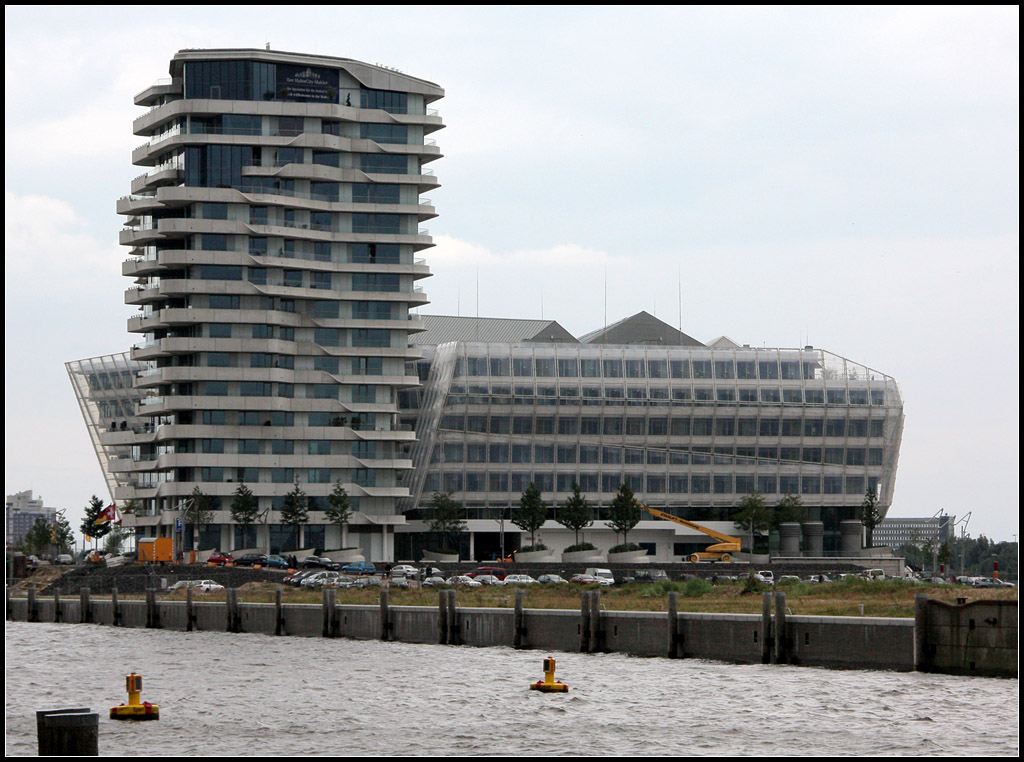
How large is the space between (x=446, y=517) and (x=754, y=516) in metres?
33.9

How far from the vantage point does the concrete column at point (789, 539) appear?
7028 inches

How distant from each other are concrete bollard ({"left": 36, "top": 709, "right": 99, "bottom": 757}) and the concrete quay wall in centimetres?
2966

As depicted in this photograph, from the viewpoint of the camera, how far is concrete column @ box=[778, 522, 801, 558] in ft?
586

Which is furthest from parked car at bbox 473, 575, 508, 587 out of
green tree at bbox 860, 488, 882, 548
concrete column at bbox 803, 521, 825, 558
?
green tree at bbox 860, 488, 882, 548

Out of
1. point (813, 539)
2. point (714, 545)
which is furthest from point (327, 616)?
point (813, 539)

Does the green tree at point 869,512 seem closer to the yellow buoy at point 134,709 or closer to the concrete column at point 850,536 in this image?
the concrete column at point 850,536

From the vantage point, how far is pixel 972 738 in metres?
39.7

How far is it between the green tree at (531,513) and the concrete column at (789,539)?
29.9 metres

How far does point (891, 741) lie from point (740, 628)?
53.2 feet

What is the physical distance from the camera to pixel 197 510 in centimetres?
16000

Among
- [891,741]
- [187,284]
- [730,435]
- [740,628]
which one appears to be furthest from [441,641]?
[730,435]

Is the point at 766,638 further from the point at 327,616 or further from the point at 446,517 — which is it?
the point at 446,517

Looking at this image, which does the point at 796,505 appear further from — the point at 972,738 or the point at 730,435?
the point at 972,738

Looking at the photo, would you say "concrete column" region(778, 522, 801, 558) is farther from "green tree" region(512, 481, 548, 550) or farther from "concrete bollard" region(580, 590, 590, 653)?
"concrete bollard" region(580, 590, 590, 653)
